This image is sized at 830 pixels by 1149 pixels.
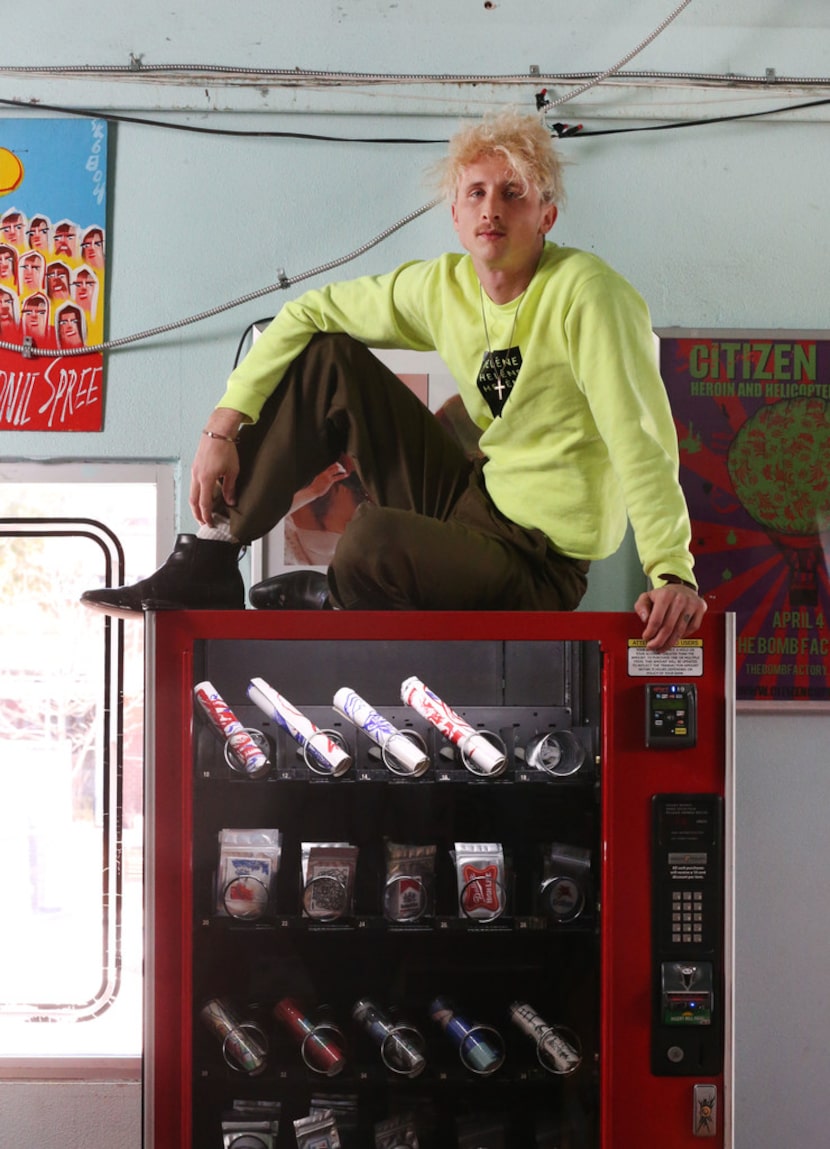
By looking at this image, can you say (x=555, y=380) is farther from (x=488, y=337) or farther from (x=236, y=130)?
(x=236, y=130)

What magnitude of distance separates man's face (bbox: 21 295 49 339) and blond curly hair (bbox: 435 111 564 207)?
127 cm

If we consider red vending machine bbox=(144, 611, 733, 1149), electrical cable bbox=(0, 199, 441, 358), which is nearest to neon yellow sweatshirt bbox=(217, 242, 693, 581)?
red vending machine bbox=(144, 611, 733, 1149)

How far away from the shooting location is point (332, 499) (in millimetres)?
2588

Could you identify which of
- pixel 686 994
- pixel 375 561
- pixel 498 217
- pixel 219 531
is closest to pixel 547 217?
pixel 498 217

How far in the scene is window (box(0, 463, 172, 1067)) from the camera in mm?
2625

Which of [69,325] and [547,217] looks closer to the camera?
[547,217]

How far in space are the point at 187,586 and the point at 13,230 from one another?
1.36 meters

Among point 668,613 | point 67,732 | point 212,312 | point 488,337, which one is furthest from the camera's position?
point 67,732

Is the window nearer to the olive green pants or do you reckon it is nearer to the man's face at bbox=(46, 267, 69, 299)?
the man's face at bbox=(46, 267, 69, 299)

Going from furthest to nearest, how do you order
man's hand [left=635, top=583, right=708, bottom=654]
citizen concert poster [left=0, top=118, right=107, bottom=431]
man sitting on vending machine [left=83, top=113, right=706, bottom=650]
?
citizen concert poster [left=0, top=118, right=107, bottom=431] < man sitting on vending machine [left=83, top=113, right=706, bottom=650] < man's hand [left=635, top=583, right=708, bottom=654]

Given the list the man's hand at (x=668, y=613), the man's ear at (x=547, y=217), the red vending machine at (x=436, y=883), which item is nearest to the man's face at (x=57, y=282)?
the red vending machine at (x=436, y=883)

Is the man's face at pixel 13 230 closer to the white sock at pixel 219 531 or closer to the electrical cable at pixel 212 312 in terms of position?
the electrical cable at pixel 212 312

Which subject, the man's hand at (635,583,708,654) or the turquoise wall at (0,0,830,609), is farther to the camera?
the turquoise wall at (0,0,830,609)

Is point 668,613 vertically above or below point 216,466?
below
